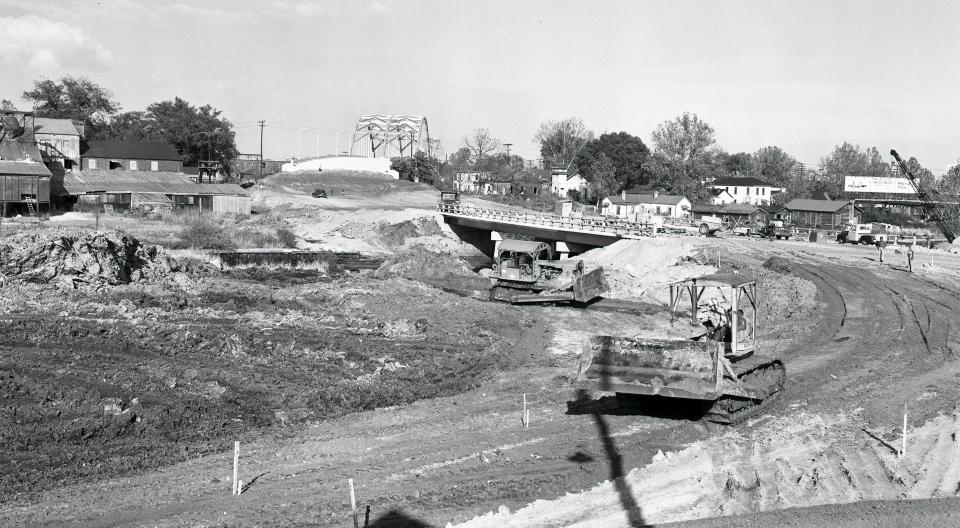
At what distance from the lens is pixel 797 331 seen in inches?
1112

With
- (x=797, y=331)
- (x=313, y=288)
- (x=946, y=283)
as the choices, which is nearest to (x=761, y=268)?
(x=946, y=283)

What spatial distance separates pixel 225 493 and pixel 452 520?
378 cm

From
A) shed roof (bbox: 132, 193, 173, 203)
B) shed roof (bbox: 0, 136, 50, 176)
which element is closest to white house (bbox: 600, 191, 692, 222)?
shed roof (bbox: 132, 193, 173, 203)

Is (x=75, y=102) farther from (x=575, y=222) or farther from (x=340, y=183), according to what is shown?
(x=575, y=222)

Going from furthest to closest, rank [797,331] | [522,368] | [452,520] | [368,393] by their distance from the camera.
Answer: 1. [797,331]
2. [522,368]
3. [368,393]
4. [452,520]

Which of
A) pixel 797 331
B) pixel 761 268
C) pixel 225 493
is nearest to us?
pixel 225 493

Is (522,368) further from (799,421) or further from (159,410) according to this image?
(159,410)

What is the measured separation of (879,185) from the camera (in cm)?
8794

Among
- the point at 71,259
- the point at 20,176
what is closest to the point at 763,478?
the point at 71,259

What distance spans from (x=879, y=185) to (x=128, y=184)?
237ft

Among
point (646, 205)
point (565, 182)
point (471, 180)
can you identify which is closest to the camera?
point (646, 205)

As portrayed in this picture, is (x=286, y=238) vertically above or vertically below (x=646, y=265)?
below

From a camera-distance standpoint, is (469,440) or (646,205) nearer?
(469,440)

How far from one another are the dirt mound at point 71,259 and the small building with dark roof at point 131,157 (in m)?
49.9
